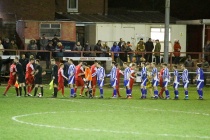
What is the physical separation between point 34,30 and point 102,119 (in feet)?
83.4

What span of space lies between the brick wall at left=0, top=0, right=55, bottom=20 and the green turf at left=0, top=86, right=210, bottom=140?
66.4ft

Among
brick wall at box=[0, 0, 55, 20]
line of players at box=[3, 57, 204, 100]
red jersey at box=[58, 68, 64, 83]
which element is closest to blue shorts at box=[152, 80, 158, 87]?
line of players at box=[3, 57, 204, 100]

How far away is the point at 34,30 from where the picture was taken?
48.0m

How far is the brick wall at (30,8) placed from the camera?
52.4m

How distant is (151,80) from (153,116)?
9.10 meters

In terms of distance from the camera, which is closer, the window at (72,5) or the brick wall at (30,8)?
the brick wall at (30,8)

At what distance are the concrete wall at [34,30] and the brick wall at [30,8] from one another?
3472 mm

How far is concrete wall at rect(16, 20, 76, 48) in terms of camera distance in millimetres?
47684

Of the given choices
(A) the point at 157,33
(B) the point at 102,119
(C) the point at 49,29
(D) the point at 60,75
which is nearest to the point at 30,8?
(C) the point at 49,29

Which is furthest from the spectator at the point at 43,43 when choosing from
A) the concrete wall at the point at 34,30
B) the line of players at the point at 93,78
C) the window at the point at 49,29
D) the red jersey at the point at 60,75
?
the red jersey at the point at 60,75

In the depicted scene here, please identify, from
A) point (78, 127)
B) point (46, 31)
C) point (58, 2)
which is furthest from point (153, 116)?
point (58, 2)

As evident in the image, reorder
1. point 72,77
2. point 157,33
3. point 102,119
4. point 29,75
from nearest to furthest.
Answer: point 102,119, point 29,75, point 72,77, point 157,33

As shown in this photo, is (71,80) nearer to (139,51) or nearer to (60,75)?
(60,75)

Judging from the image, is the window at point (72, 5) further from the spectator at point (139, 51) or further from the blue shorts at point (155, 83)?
the blue shorts at point (155, 83)
